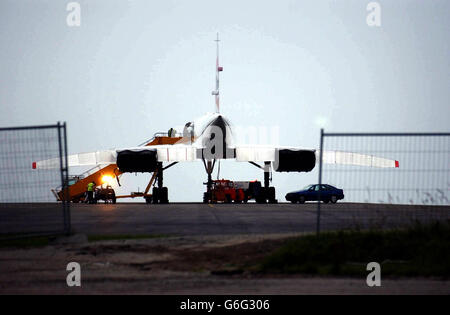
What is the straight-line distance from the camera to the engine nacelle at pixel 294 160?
39.3 m

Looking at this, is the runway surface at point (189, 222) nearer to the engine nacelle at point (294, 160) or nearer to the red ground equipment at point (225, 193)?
the engine nacelle at point (294, 160)

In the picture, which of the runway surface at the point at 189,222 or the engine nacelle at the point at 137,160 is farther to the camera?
the engine nacelle at the point at 137,160

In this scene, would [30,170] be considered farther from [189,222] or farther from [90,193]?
[90,193]

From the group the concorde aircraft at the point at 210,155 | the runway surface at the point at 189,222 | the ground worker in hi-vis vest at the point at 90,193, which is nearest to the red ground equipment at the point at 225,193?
the concorde aircraft at the point at 210,155

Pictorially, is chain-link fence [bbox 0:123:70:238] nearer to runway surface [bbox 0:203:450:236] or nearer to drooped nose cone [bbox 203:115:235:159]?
runway surface [bbox 0:203:450:236]

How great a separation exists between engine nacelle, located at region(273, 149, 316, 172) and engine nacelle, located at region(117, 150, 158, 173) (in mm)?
6778

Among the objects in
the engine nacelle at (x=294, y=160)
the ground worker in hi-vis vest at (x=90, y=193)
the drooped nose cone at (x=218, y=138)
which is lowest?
the ground worker in hi-vis vest at (x=90, y=193)

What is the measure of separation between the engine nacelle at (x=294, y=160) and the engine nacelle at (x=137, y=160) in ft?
22.2

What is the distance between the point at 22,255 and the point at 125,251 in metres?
1.83

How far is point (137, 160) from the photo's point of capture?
3819 cm

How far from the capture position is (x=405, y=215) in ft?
60.4

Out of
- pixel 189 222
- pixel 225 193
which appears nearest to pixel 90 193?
pixel 225 193
